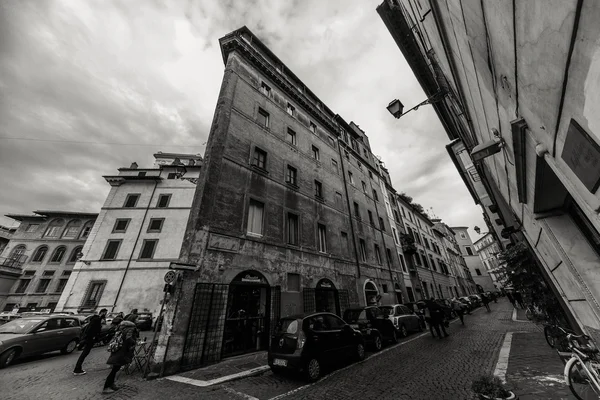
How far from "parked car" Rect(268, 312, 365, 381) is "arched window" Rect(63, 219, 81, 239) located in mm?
38468

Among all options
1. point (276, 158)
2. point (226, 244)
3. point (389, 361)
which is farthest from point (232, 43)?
point (389, 361)

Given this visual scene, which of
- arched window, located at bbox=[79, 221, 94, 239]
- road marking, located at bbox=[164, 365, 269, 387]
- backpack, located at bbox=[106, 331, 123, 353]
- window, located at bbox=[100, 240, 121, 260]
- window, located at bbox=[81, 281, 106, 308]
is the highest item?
arched window, located at bbox=[79, 221, 94, 239]

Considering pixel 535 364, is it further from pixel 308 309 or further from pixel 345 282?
pixel 345 282

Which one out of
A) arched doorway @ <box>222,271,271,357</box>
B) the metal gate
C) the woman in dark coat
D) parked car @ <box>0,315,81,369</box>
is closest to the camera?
the woman in dark coat

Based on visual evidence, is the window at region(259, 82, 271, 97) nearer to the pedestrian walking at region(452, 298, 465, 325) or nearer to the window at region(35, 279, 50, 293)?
the pedestrian walking at region(452, 298, 465, 325)

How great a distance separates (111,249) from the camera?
77.5 feet

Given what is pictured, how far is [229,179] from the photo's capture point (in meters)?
11.0

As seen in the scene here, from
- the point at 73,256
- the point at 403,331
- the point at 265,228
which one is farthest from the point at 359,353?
the point at 73,256

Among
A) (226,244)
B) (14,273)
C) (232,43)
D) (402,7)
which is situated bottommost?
(226,244)

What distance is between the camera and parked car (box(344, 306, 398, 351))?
9086 mm

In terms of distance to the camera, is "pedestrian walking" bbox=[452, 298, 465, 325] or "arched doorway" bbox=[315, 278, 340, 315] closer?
"arched doorway" bbox=[315, 278, 340, 315]

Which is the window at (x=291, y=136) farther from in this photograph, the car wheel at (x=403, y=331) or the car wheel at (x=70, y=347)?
the car wheel at (x=70, y=347)

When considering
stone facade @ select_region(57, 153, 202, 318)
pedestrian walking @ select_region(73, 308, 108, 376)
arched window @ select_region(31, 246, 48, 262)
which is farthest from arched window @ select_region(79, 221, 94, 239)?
pedestrian walking @ select_region(73, 308, 108, 376)

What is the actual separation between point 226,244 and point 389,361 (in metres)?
7.19
